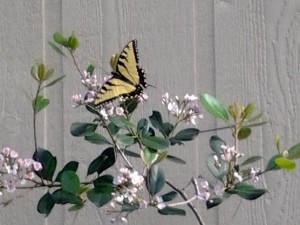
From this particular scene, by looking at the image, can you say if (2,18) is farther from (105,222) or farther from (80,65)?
(105,222)

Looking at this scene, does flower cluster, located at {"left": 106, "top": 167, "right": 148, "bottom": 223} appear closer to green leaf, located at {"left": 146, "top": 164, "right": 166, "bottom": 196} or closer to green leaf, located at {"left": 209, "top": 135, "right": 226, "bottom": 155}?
green leaf, located at {"left": 146, "top": 164, "right": 166, "bottom": 196}

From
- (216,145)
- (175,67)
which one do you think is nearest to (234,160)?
(216,145)

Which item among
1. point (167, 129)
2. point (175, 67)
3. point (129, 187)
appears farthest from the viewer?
point (175, 67)

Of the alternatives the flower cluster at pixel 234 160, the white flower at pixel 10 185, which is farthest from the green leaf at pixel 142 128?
the white flower at pixel 10 185

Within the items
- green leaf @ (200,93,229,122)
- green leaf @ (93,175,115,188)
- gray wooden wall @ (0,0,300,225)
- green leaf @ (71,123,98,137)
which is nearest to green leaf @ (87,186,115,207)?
green leaf @ (93,175,115,188)

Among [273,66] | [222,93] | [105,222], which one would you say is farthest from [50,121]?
[273,66]

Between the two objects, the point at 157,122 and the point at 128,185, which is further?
the point at 157,122

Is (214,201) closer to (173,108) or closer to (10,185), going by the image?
(173,108)
